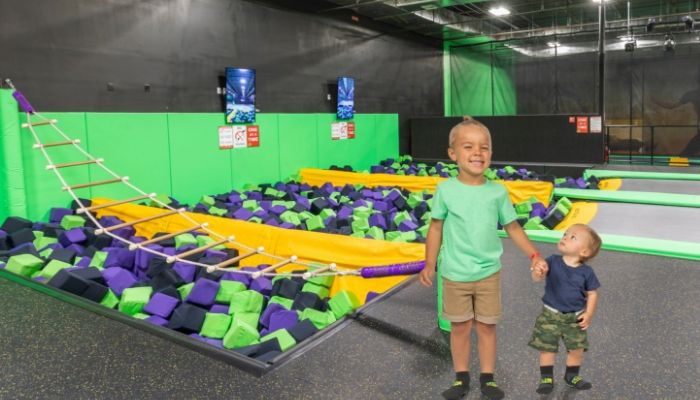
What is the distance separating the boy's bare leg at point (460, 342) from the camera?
1.78 meters

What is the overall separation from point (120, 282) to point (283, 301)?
1188mm

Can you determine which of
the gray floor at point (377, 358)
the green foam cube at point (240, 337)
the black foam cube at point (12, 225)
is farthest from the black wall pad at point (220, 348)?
the black foam cube at point (12, 225)

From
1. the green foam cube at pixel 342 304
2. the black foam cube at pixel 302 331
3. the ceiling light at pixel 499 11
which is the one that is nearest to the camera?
the black foam cube at pixel 302 331

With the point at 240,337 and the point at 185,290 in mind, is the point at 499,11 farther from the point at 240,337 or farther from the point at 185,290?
the point at 240,337

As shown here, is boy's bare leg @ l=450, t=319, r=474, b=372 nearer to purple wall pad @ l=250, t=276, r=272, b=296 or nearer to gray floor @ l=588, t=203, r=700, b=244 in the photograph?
purple wall pad @ l=250, t=276, r=272, b=296

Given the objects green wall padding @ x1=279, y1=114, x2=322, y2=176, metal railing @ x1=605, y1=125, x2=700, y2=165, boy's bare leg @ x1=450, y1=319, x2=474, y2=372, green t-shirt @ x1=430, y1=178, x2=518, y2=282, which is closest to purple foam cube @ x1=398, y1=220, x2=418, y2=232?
boy's bare leg @ x1=450, y1=319, x2=474, y2=372

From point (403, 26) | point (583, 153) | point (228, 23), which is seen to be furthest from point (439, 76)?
point (228, 23)

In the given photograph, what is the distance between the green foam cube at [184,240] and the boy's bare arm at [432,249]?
3.43 meters

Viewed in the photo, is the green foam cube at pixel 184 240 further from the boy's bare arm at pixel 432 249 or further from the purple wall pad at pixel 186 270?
→ the boy's bare arm at pixel 432 249

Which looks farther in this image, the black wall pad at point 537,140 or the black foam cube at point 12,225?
the black wall pad at point 537,140

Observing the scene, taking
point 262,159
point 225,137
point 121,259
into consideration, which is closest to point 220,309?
point 121,259

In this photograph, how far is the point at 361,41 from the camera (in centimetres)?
1059

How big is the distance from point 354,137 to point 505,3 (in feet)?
15.8

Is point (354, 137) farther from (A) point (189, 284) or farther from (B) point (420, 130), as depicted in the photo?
(A) point (189, 284)
